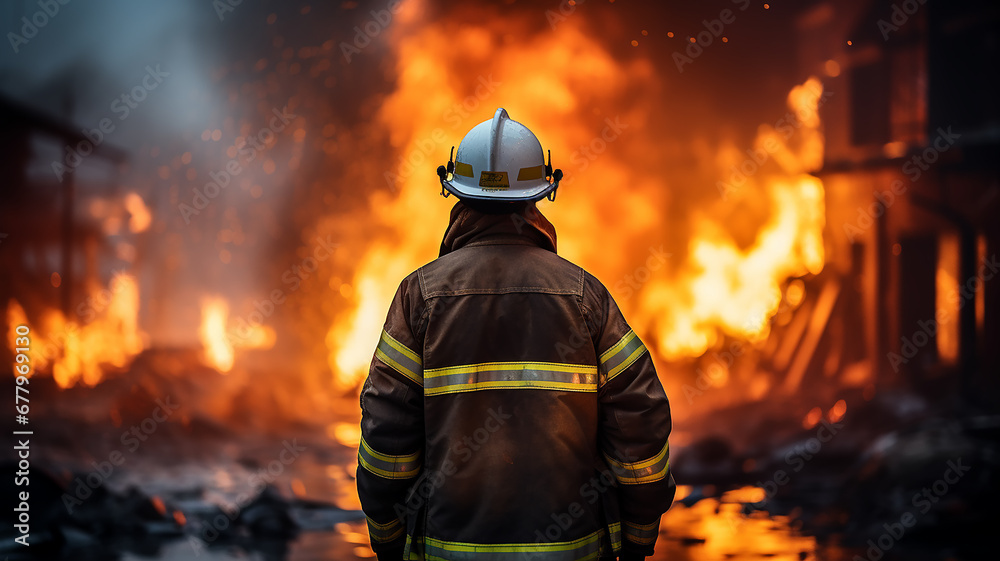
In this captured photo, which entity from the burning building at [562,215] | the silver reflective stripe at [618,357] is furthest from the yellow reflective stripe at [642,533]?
the burning building at [562,215]

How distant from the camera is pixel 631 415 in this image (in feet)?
6.88

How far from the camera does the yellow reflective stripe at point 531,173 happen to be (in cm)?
228

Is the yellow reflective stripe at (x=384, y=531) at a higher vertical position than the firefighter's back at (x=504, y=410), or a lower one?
lower

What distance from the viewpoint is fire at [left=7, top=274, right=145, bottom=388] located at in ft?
24.7

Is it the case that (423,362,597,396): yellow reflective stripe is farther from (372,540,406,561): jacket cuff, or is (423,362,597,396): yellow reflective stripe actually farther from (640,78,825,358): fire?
(640,78,825,358): fire

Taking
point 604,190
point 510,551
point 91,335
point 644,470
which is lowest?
point 510,551

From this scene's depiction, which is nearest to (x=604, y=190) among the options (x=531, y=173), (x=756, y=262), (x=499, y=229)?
(x=756, y=262)

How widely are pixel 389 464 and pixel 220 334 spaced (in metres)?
6.96

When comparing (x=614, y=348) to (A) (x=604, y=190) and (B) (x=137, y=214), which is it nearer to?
(A) (x=604, y=190)

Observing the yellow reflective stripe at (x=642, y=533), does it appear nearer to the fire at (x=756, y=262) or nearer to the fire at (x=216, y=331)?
the fire at (x=756, y=262)

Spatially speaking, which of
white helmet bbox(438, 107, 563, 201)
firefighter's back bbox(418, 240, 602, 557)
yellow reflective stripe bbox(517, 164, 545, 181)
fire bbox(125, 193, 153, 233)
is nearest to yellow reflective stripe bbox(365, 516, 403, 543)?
firefighter's back bbox(418, 240, 602, 557)

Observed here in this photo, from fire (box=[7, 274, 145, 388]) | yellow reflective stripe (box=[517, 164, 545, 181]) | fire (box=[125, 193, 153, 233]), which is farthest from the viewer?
fire (box=[125, 193, 153, 233])

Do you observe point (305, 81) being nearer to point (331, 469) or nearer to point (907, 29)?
point (331, 469)

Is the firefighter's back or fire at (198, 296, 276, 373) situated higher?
fire at (198, 296, 276, 373)
